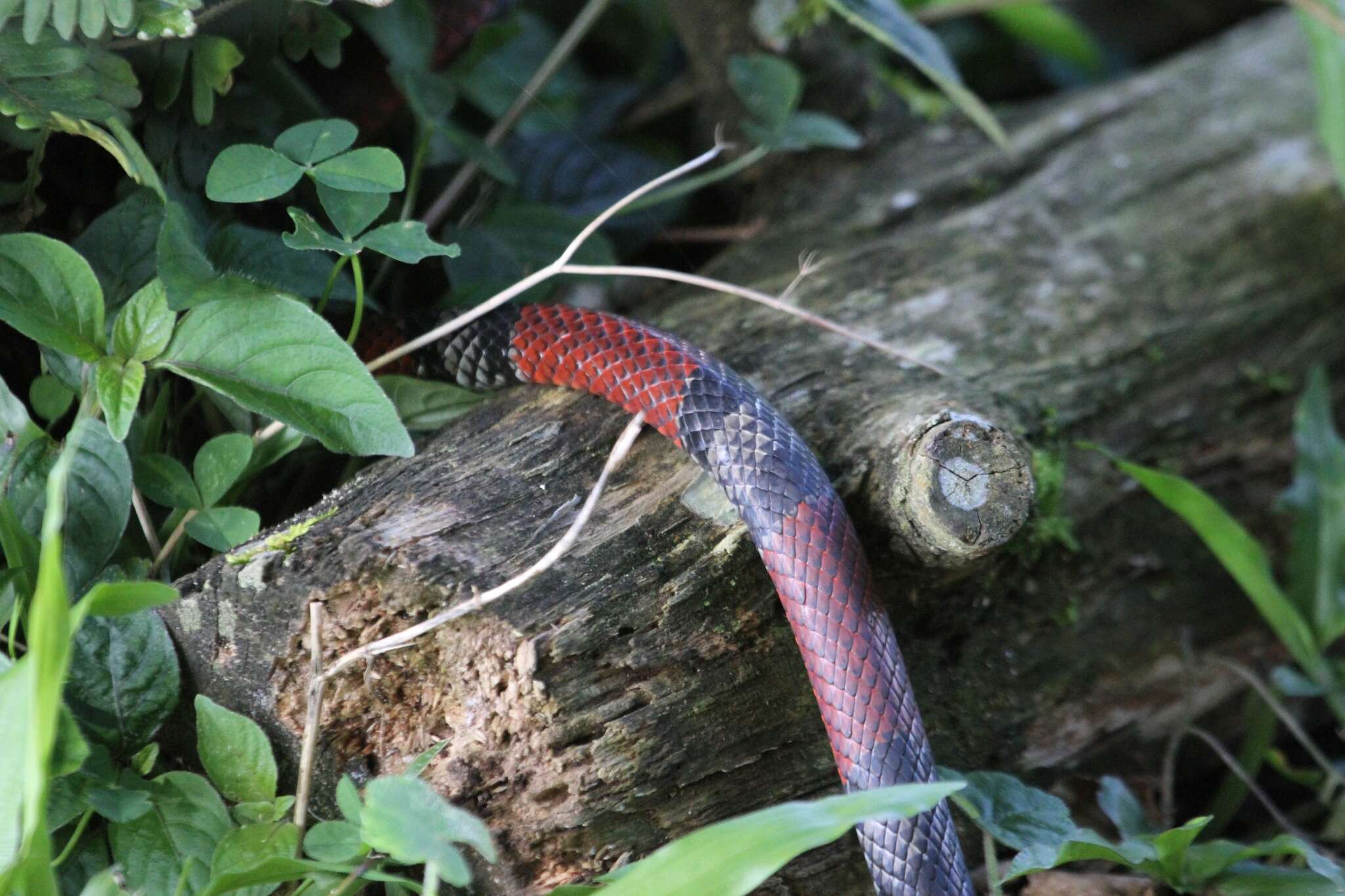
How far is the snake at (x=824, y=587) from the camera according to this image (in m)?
1.57

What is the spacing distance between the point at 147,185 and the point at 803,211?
66.8 inches

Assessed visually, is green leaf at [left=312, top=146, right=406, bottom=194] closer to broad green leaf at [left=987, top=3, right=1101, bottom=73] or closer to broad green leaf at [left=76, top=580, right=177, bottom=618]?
broad green leaf at [left=76, top=580, right=177, bottom=618]

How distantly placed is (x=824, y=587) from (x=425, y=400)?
32.9 inches

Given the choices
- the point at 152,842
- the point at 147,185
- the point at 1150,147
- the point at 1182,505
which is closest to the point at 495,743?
the point at 152,842

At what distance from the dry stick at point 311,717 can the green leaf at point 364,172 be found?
0.66m

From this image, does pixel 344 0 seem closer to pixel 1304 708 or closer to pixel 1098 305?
pixel 1098 305

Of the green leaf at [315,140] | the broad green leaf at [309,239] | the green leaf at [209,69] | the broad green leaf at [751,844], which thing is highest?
the green leaf at [209,69]

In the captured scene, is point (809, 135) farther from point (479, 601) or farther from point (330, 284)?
point (479, 601)

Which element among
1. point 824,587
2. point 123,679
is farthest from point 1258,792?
point 123,679

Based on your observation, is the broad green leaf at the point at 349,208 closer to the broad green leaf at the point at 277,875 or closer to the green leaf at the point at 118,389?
the green leaf at the point at 118,389

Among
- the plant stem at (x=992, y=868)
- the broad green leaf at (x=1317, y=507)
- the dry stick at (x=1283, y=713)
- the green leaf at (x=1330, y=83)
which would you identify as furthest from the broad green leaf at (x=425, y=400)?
the green leaf at (x=1330, y=83)

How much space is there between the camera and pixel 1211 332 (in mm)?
2656

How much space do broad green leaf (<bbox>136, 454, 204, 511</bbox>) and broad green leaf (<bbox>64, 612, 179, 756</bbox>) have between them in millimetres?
191

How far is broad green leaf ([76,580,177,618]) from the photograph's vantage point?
1311 mm
